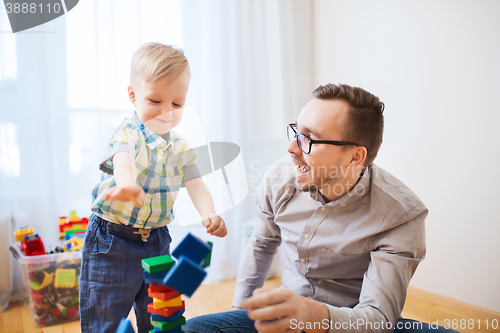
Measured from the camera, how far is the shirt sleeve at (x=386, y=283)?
729 mm

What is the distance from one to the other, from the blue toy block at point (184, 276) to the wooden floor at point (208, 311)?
1321mm

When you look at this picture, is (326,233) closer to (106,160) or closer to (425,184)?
(106,160)

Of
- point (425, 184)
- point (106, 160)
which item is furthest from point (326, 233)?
point (425, 184)

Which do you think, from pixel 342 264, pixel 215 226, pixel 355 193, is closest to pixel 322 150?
pixel 355 193

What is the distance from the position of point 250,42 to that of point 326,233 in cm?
179

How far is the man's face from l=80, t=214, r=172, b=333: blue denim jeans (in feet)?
1.33

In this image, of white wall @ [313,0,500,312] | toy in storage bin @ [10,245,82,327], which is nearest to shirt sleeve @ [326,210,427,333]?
white wall @ [313,0,500,312]

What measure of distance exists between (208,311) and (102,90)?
130 centimetres

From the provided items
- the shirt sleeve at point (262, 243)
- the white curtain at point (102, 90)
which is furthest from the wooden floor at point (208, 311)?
the shirt sleeve at point (262, 243)

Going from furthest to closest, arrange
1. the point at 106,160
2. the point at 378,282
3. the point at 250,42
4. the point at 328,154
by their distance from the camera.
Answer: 1. the point at 250,42
2. the point at 328,154
3. the point at 378,282
4. the point at 106,160

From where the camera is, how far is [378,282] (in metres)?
→ 0.82

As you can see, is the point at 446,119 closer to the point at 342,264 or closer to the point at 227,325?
the point at 342,264

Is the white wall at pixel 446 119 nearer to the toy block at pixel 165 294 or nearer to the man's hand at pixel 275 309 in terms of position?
the man's hand at pixel 275 309

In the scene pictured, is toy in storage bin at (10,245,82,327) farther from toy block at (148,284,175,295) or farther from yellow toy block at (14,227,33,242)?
toy block at (148,284,175,295)
